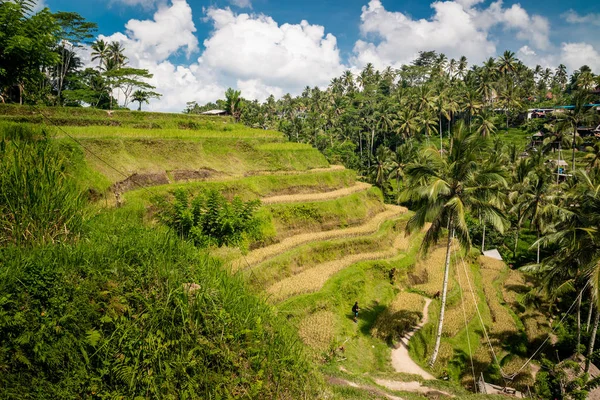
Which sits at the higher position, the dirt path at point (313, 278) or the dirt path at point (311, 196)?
the dirt path at point (311, 196)

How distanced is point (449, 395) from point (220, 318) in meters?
10.7

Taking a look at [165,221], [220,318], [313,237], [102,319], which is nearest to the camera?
[102,319]

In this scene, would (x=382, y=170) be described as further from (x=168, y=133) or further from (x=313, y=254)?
(x=168, y=133)

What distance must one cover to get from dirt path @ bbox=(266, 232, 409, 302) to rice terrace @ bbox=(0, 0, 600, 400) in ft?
0.48

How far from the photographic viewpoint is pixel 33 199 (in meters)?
5.59

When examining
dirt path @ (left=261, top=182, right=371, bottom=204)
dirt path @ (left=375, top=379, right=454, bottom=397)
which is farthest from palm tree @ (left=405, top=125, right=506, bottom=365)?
dirt path @ (left=261, top=182, right=371, bottom=204)

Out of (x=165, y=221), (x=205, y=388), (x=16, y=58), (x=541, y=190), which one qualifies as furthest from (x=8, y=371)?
(x=541, y=190)

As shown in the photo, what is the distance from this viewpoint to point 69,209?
19.9 ft

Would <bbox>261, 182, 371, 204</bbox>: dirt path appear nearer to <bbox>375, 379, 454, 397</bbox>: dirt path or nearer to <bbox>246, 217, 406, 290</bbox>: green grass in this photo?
<bbox>246, 217, 406, 290</bbox>: green grass

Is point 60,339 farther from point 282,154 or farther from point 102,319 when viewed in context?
point 282,154

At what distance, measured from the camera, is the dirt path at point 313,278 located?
16.9 metres

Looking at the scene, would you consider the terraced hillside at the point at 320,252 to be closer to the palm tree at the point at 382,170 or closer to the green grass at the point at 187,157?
the green grass at the point at 187,157

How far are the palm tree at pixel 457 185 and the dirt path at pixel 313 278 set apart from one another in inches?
252

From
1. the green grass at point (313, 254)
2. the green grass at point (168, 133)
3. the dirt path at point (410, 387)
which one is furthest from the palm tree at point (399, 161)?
the dirt path at point (410, 387)
